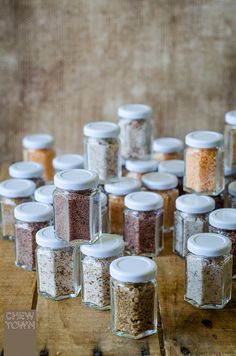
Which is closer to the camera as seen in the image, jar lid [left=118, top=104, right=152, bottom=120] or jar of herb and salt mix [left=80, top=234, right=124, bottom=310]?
jar of herb and salt mix [left=80, top=234, right=124, bottom=310]

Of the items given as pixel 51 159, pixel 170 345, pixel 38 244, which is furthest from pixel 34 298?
pixel 51 159

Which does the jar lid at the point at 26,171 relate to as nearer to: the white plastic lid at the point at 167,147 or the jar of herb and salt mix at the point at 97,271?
the white plastic lid at the point at 167,147

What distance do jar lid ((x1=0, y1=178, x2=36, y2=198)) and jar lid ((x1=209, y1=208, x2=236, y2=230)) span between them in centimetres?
45

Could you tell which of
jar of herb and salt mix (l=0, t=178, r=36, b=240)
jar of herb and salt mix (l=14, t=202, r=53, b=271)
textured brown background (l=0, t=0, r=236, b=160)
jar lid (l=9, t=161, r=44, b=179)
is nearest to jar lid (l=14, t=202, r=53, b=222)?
jar of herb and salt mix (l=14, t=202, r=53, b=271)

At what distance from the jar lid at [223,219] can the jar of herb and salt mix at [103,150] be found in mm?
266

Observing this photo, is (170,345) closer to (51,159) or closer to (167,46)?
(51,159)

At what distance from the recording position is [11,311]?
1.39 m

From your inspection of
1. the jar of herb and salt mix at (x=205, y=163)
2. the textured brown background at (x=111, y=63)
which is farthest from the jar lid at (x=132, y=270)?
the textured brown background at (x=111, y=63)

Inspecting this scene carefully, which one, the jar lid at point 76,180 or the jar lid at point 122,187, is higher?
the jar lid at point 76,180

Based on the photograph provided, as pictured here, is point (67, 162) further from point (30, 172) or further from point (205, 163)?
point (205, 163)

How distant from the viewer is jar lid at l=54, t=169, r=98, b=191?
1.51 meters

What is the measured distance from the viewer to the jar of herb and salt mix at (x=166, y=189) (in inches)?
73.8

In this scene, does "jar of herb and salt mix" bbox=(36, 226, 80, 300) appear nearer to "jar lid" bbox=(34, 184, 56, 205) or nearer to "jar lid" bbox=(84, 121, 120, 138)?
"jar lid" bbox=(34, 184, 56, 205)

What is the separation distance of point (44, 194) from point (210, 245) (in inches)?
17.8
